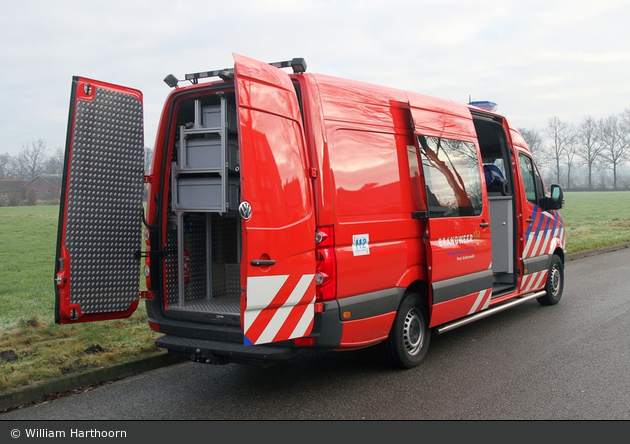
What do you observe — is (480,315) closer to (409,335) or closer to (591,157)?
(409,335)

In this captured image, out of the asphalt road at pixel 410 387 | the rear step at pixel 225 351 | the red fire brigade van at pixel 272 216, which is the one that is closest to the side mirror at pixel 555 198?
the asphalt road at pixel 410 387

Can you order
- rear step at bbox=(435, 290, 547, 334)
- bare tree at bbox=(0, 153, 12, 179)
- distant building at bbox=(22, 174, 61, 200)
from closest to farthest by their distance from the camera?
rear step at bbox=(435, 290, 547, 334)
distant building at bbox=(22, 174, 61, 200)
bare tree at bbox=(0, 153, 12, 179)

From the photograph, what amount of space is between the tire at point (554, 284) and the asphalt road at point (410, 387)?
1.51m

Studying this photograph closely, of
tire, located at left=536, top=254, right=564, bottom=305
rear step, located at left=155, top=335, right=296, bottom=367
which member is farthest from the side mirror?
rear step, located at left=155, top=335, right=296, bottom=367

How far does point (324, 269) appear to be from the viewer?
453 centimetres

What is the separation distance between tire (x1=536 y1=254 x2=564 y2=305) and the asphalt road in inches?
59.4

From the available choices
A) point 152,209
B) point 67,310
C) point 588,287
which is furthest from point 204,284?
point 588,287

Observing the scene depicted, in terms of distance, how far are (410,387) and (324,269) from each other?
1.36 m

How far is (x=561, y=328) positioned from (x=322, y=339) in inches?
153

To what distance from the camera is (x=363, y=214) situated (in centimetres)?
486

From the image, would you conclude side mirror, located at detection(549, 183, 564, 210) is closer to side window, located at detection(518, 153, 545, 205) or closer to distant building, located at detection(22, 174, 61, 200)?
side window, located at detection(518, 153, 545, 205)

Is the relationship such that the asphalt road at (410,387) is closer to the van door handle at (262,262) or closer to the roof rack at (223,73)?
the van door handle at (262,262)

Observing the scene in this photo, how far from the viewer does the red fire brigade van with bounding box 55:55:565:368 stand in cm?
425

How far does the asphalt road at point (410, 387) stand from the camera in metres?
4.39
